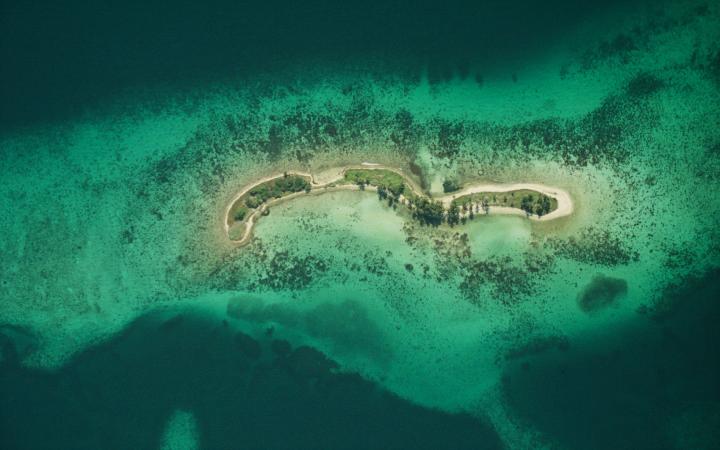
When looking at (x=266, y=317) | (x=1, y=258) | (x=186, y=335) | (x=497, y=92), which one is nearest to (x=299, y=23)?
(x=497, y=92)

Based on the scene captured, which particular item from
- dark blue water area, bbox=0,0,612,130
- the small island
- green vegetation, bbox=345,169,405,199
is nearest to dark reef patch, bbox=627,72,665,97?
dark blue water area, bbox=0,0,612,130

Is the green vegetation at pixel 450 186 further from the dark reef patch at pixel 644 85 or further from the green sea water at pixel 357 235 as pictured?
the dark reef patch at pixel 644 85

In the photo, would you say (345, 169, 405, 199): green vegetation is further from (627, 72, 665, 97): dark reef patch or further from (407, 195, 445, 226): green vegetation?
(627, 72, 665, 97): dark reef patch

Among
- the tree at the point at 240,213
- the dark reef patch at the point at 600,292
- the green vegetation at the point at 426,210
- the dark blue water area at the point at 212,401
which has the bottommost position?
the dark blue water area at the point at 212,401

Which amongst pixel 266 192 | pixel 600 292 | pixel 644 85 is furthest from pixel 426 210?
pixel 644 85

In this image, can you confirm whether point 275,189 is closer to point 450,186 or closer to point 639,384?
point 450,186

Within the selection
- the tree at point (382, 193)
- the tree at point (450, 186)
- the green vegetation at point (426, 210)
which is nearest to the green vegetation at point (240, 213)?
the tree at point (382, 193)
